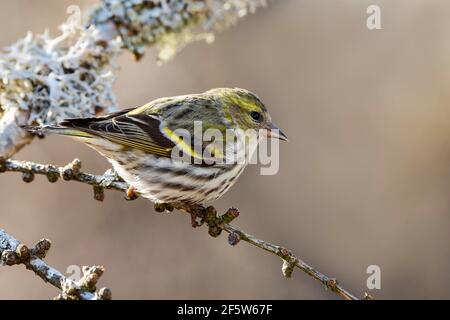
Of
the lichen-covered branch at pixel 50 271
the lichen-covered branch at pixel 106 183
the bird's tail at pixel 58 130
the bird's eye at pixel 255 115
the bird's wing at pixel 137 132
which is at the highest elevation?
the bird's eye at pixel 255 115

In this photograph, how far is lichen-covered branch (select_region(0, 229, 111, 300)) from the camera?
7.34 ft

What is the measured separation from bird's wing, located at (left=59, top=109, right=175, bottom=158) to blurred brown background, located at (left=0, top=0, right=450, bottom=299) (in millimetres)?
2076

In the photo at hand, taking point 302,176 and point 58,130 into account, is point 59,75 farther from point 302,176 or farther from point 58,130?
point 302,176

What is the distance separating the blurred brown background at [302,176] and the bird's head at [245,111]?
1.66 metres

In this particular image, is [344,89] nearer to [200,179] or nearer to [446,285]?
[446,285]

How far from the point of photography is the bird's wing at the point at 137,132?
3.31 metres

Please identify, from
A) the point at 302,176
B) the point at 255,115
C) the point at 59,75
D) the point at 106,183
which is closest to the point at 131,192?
the point at 106,183

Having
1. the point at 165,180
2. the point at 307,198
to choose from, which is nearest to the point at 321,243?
the point at 307,198

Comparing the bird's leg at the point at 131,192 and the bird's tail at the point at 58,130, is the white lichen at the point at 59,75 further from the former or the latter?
the bird's leg at the point at 131,192

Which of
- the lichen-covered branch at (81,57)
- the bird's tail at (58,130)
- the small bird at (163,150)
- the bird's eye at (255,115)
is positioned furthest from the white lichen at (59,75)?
the bird's eye at (255,115)

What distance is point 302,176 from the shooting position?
19.5 ft

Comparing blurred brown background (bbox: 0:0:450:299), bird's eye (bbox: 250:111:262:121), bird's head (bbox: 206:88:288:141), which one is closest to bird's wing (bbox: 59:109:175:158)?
bird's head (bbox: 206:88:288:141)

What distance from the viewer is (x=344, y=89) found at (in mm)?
6289

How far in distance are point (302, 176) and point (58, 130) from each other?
3.18 m
